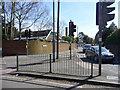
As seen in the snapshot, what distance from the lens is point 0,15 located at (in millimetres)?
21172

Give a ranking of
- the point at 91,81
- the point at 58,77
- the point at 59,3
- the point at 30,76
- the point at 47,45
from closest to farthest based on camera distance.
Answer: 1. the point at 91,81
2. the point at 58,77
3. the point at 30,76
4. the point at 59,3
5. the point at 47,45

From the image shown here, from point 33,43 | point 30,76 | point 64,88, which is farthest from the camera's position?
point 33,43

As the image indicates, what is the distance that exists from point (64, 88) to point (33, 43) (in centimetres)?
Result: 1680

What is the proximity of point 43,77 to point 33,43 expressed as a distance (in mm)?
14900

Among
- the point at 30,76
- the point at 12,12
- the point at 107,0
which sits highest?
the point at 12,12

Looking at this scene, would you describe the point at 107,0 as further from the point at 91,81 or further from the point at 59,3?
the point at 59,3

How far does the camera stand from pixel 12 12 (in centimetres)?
2131

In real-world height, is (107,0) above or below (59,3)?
below

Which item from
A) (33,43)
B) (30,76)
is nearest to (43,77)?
(30,76)

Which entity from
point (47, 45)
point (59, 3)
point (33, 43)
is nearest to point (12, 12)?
point (33, 43)

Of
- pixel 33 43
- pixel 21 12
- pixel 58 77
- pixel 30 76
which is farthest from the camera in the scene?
pixel 21 12

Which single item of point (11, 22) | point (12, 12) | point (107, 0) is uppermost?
point (12, 12)

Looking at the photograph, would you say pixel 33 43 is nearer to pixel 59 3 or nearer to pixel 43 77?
pixel 59 3

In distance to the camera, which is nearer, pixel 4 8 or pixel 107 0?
pixel 107 0
